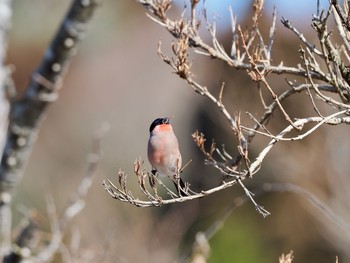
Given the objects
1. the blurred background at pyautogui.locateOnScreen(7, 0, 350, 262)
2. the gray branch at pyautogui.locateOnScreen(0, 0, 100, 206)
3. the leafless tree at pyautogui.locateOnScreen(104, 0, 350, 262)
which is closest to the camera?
the leafless tree at pyautogui.locateOnScreen(104, 0, 350, 262)

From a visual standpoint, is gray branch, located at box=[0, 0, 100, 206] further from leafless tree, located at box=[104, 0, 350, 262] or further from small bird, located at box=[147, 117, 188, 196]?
small bird, located at box=[147, 117, 188, 196]

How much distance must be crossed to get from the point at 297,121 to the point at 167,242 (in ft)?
17.9

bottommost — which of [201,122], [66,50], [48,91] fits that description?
[201,122]

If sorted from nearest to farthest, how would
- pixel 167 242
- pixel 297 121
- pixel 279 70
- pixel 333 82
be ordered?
pixel 297 121, pixel 333 82, pixel 279 70, pixel 167 242

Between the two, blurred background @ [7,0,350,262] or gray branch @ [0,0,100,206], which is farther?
blurred background @ [7,0,350,262]

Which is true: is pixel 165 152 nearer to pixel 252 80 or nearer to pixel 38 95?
pixel 252 80

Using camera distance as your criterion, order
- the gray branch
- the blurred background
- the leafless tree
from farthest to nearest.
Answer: the blurred background → the gray branch → the leafless tree

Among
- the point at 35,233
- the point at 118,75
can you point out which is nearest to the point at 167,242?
the point at 35,233

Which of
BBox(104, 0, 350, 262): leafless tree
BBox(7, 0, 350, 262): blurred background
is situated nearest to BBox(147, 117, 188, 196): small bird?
BBox(104, 0, 350, 262): leafless tree

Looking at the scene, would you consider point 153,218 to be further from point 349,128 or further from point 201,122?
point 201,122

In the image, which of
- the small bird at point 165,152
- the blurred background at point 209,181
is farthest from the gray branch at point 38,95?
the small bird at point 165,152

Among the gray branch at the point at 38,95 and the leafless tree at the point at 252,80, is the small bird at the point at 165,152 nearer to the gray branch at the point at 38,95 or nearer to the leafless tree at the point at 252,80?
the leafless tree at the point at 252,80

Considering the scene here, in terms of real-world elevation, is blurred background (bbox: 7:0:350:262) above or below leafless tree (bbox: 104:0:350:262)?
below

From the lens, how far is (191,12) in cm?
272
